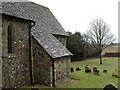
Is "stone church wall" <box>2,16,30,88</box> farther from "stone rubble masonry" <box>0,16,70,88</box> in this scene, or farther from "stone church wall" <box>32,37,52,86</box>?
"stone church wall" <box>32,37,52,86</box>

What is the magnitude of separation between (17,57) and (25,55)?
124cm

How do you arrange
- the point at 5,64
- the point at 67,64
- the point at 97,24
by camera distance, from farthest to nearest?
the point at 97,24, the point at 67,64, the point at 5,64

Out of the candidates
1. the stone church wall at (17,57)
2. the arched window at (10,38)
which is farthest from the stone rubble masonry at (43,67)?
the arched window at (10,38)

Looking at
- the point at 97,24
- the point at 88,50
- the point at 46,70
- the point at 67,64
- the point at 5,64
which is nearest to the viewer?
the point at 5,64

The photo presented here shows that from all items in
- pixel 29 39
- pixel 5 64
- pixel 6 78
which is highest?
pixel 29 39

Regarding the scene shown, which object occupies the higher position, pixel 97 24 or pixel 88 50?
pixel 97 24

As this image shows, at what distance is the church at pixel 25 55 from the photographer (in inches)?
542

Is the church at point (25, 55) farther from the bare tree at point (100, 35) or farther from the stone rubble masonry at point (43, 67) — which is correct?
the bare tree at point (100, 35)

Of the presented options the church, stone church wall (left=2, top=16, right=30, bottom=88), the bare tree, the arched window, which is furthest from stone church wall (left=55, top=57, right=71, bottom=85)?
the bare tree

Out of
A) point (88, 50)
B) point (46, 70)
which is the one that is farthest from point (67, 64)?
point (88, 50)

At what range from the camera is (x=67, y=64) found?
19.1m

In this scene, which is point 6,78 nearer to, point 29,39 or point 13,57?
point 13,57

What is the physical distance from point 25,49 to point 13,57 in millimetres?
1964

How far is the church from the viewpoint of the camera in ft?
45.2
